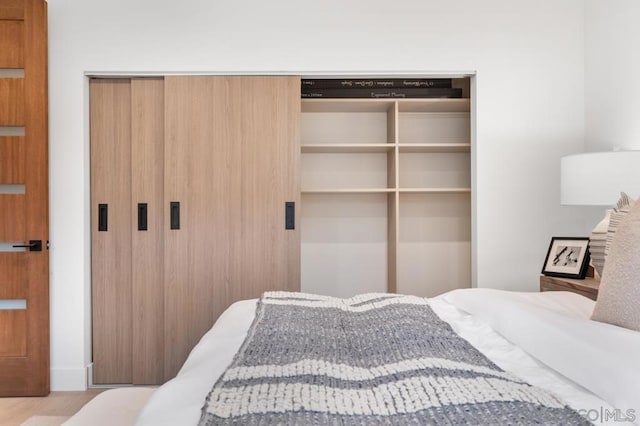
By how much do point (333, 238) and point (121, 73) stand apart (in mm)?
1839

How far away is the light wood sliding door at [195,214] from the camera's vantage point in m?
3.16

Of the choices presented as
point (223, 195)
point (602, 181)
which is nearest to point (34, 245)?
point (223, 195)

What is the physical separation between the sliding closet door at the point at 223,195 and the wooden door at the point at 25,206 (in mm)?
708

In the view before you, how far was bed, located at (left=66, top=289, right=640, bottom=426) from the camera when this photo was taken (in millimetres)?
903

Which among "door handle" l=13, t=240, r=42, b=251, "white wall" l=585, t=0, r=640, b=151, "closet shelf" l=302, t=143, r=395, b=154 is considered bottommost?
"door handle" l=13, t=240, r=42, b=251

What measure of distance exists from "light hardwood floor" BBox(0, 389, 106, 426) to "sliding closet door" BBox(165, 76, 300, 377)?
0.53 metres

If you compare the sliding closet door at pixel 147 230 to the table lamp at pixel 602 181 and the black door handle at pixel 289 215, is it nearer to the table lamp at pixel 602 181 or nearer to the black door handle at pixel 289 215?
the black door handle at pixel 289 215

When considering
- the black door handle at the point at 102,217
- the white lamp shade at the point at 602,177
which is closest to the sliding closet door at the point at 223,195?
the black door handle at the point at 102,217

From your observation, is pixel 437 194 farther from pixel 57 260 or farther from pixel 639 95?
pixel 57 260

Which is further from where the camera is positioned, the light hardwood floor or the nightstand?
the light hardwood floor

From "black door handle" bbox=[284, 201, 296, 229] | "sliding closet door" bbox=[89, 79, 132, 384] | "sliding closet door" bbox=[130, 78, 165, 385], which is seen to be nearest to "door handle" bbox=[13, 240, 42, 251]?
"sliding closet door" bbox=[89, 79, 132, 384]

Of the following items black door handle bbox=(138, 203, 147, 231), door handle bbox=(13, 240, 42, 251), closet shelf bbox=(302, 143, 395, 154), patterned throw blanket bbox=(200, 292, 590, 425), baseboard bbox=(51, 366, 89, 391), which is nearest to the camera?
patterned throw blanket bbox=(200, 292, 590, 425)

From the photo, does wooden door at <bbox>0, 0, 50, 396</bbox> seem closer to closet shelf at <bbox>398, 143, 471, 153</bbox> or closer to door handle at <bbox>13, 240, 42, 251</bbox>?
door handle at <bbox>13, 240, 42, 251</bbox>

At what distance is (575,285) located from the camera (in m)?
2.46
